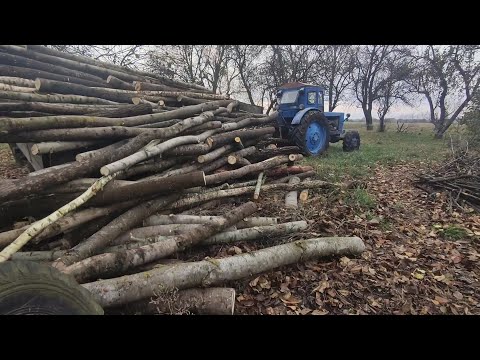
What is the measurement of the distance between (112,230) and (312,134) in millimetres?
8181

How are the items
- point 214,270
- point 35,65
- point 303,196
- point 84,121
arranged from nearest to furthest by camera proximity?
1. point 214,270
2. point 84,121
3. point 303,196
4. point 35,65

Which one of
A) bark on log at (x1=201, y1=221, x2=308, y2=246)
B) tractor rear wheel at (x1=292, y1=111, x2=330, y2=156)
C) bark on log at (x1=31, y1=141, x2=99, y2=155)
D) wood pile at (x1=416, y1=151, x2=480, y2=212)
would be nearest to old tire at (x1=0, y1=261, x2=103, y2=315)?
bark on log at (x1=201, y1=221, x2=308, y2=246)

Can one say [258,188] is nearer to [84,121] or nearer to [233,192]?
[233,192]

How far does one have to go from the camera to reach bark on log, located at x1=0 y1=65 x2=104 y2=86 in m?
5.70

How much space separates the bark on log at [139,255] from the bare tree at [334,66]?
76.9 ft

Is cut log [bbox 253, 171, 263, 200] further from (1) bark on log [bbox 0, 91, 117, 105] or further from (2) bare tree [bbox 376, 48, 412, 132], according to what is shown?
(2) bare tree [bbox 376, 48, 412, 132]

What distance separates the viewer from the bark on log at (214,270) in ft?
8.43

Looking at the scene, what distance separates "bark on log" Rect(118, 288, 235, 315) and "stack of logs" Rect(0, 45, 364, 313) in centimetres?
1

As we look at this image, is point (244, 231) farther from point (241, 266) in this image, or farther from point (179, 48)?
point (179, 48)

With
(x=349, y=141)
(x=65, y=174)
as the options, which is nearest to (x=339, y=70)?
(x=349, y=141)

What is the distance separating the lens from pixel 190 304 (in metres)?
2.74

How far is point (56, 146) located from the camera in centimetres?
416

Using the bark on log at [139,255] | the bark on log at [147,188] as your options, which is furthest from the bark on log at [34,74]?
the bark on log at [139,255]
